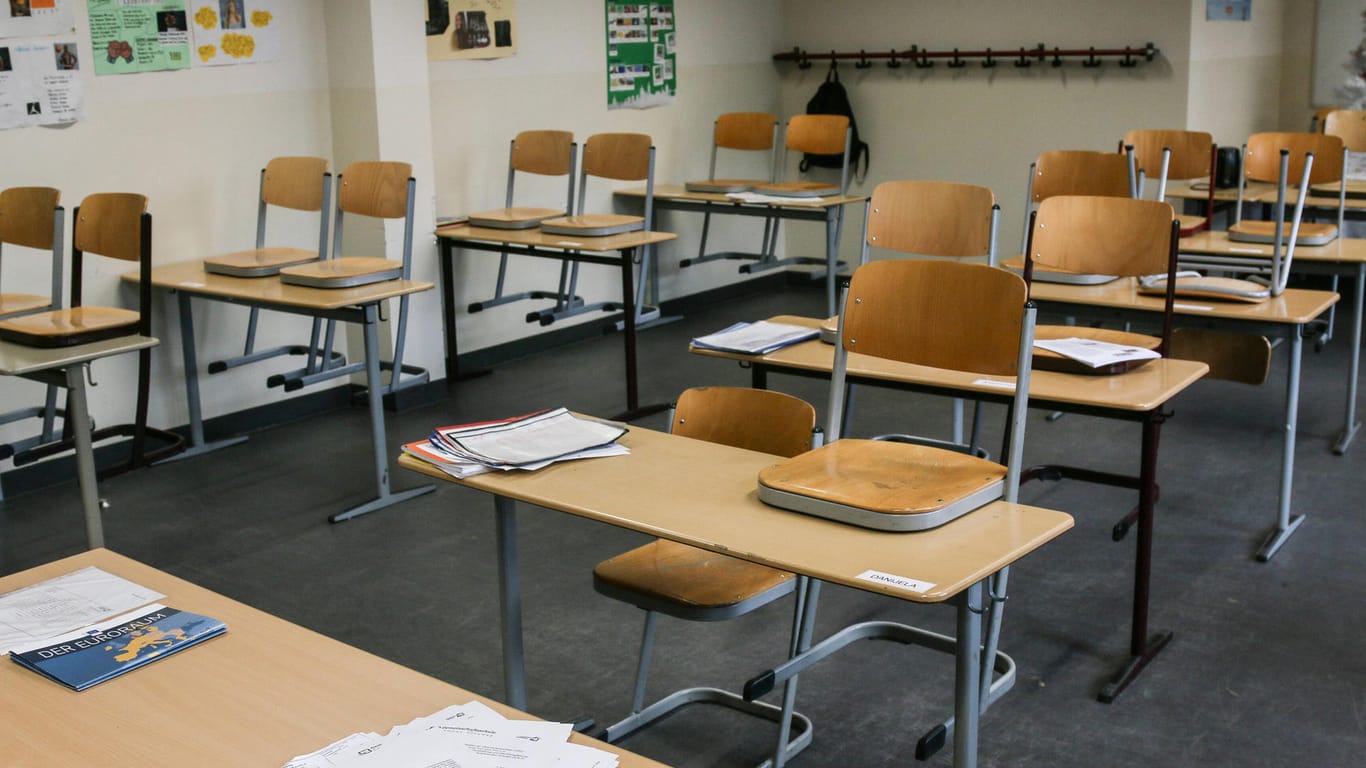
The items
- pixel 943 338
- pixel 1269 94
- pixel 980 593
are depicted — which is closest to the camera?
pixel 980 593

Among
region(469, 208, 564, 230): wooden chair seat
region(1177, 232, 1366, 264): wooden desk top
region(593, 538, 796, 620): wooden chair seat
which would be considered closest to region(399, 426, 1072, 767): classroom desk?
region(593, 538, 796, 620): wooden chair seat

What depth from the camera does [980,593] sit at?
5.96 feet

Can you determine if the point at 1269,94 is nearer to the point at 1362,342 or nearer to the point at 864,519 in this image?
the point at 1362,342

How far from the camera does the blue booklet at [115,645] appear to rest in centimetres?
146

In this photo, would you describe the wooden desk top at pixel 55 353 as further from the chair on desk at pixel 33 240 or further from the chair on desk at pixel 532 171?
the chair on desk at pixel 532 171

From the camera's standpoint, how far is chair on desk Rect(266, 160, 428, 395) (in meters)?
4.12

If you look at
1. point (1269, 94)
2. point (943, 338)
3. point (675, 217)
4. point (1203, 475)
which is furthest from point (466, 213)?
point (1269, 94)

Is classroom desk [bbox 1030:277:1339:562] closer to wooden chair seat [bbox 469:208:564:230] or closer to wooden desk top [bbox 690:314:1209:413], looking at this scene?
wooden desk top [bbox 690:314:1209:413]

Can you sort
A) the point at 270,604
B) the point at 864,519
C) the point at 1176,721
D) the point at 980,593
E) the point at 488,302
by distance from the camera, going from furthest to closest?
the point at 488,302
the point at 270,604
the point at 1176,721
the point at 980,593
the point at 864,519

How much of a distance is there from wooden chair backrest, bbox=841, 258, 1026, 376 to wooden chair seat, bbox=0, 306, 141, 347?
6.90 feet

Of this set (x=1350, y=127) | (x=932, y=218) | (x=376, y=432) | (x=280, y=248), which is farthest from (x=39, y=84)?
(x=1350, y=127)

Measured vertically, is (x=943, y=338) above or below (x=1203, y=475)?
above

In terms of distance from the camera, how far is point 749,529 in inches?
66.8

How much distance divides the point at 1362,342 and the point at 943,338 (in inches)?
175
